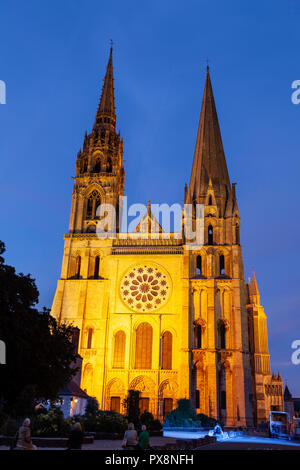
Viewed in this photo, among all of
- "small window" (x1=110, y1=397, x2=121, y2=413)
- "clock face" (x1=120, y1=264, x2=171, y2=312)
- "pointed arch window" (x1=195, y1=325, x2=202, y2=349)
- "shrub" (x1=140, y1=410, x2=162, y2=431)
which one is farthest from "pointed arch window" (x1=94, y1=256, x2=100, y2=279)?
"shrub" (x1=140, y1=410, x2=162, y2=431)

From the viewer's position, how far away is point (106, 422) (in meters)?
22.3

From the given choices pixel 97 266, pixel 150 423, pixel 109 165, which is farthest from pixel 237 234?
pixel 150 423

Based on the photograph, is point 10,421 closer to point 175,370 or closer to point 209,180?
point 175,370

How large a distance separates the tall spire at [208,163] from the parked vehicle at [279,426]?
22.5m

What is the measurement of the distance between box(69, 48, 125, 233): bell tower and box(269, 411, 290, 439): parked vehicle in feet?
79.8

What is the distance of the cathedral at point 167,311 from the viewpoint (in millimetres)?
38062

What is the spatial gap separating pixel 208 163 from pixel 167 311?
664 inches

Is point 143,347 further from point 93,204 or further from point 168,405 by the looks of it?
point 93,204

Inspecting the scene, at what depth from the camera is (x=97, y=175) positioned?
1871 inches

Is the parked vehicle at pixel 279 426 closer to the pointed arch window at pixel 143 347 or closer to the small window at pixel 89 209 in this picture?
the pointed arch window at pixel 143 347

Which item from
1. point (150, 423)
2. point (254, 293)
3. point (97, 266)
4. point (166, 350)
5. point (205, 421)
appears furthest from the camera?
point (254, 293)

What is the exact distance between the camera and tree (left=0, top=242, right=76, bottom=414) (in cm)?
1864

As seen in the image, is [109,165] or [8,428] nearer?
[8,428]
